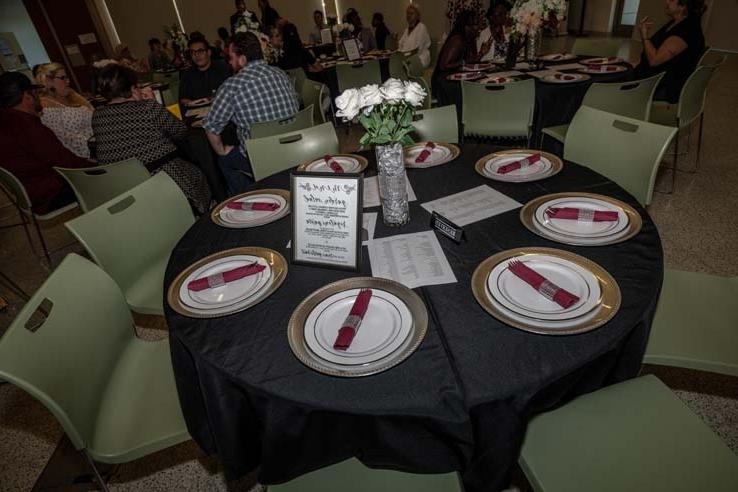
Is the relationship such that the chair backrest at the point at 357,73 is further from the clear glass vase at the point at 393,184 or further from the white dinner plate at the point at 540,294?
the white dinner plate at the point at 540,294

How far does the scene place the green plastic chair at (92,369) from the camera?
933 mm

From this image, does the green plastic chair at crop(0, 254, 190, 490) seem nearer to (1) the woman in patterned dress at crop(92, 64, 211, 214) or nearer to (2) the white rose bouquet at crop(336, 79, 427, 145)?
(2) the white rose bouquet at crop(336, 79, 427, 145)

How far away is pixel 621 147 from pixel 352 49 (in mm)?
4894

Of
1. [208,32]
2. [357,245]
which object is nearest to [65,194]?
[357,245]

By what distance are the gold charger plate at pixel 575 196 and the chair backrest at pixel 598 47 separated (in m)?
3.44

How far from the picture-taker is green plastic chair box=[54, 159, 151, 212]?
7.20 feet

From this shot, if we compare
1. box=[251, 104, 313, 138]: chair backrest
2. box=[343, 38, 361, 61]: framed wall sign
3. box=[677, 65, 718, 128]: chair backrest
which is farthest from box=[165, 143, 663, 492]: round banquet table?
box=[343, 38, 361, 61]: framed wall sign

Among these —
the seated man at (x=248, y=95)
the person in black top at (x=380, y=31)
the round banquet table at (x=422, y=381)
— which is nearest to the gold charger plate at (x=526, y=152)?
the round banquet table at (x=422, y=381)

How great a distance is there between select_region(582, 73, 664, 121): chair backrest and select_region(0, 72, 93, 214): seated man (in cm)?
352

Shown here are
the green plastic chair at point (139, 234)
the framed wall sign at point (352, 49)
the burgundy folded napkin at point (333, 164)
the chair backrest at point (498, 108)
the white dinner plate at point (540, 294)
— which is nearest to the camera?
the white dinner plate at point (540, 294)

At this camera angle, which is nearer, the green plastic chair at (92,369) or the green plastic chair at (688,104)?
the green plastic chair at (92,369)

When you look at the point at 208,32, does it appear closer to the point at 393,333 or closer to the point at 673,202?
the point at 673,202

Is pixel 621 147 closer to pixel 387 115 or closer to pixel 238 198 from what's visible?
pixel 387 115

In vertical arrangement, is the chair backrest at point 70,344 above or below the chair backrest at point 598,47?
below
